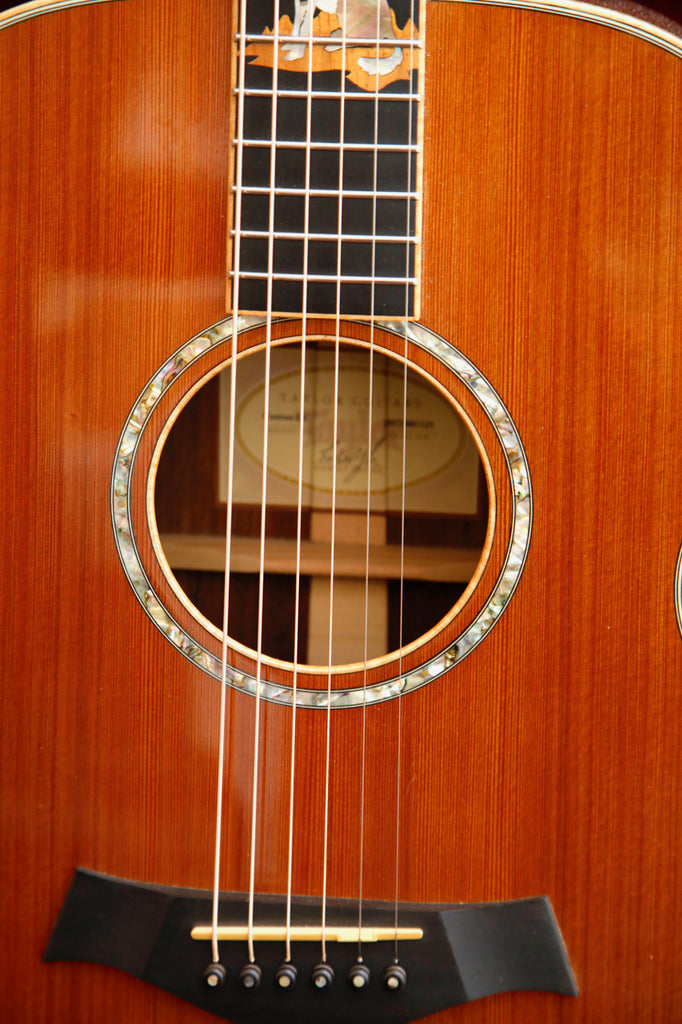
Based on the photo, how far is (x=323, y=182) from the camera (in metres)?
0.76

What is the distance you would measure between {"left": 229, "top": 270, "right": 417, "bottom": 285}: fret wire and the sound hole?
0.70 ft

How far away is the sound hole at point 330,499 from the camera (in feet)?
3.29

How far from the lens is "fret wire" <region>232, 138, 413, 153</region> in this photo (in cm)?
75

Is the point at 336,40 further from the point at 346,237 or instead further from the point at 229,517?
the point at 229,517

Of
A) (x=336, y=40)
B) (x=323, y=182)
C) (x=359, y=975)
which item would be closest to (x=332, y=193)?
(x=323, y=182)

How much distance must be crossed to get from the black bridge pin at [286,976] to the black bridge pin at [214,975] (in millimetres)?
50

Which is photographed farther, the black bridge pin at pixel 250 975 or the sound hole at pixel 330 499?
the sound hole at pixel 330 499

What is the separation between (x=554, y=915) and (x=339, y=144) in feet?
2.50

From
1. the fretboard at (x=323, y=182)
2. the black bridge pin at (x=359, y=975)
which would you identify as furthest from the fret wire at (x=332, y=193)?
the black bridge pin at (x=359, y=975)

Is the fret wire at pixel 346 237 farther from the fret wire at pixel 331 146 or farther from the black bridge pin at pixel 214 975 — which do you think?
the black bridge pin at pixel 214 975

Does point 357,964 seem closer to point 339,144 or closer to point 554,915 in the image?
point 554,915

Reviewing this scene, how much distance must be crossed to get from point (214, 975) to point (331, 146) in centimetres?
78

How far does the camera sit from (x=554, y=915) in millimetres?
771

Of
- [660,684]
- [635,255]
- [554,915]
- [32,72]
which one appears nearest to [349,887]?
[554,915]
